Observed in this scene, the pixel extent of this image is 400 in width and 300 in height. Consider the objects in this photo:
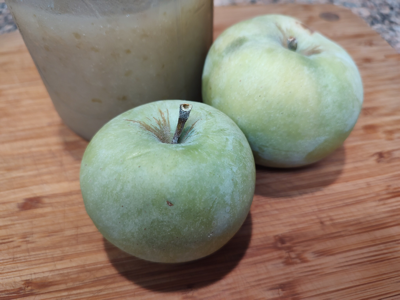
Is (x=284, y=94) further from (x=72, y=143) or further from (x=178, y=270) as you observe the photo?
(x=72, y=143)

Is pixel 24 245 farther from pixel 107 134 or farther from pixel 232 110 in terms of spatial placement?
pixel 232 110

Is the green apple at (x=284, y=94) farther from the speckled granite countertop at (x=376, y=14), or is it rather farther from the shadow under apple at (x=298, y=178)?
the speckled granite countertop at (x=376, y=14)

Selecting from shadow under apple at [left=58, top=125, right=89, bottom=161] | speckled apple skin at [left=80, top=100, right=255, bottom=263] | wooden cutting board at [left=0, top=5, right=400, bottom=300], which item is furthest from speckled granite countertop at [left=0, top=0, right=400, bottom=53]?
speckled apple skin at [left=80, top=100, right=255, bottom=263]

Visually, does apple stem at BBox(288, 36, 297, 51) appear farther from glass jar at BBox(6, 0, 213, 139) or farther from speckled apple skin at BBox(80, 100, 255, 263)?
speckled apple skin at BBox(80, 100, 255, 263)

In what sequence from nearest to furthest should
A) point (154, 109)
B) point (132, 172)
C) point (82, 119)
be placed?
1. point (132, 172)
2. point (154, 109)
3. point (82, 119)

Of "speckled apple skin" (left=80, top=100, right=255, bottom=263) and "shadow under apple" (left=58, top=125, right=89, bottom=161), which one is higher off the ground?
"speckled apple skin" (left=80, top=100, right=255, bottom=263)

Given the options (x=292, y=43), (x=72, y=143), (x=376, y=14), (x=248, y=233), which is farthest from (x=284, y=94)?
(x=376, y=14)

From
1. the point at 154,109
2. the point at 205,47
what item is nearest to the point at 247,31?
the point at 205,47
